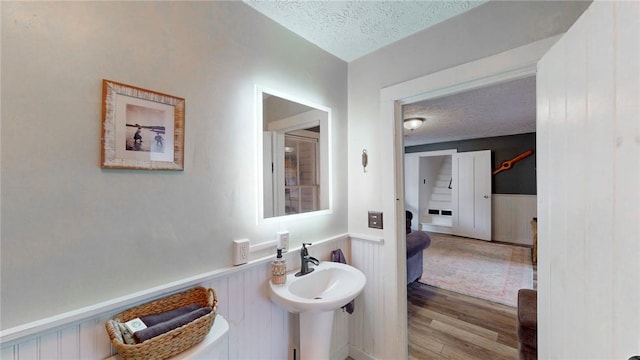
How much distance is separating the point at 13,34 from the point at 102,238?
0.69m

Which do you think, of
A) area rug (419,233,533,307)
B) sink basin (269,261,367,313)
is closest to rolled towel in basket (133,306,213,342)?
sink basin (269,261,367,313)

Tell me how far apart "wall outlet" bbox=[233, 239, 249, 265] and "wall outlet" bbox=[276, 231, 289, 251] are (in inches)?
8.1

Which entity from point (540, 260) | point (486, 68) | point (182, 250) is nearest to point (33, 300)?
point (182, 250)

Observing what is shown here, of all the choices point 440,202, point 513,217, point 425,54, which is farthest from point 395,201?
point 440,202

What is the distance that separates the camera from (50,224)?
2.56 feet

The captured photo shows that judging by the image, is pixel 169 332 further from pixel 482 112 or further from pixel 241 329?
pixel 482 112

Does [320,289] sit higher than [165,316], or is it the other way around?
[165,316]

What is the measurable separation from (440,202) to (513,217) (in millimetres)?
1765

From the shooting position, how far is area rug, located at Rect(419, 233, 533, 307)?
9.69ft

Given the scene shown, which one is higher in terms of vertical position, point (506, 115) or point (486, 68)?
point (506, 115)

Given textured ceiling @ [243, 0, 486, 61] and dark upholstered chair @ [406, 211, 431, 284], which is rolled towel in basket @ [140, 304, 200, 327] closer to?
textured ceiling @ [243, 0, 486, 61]

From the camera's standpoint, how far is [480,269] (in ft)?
11.9

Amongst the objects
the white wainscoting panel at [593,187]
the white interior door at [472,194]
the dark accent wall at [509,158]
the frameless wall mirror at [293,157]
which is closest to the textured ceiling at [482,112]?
the dark accent wall at [509,158]

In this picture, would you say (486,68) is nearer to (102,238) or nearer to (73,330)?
(102,238)
